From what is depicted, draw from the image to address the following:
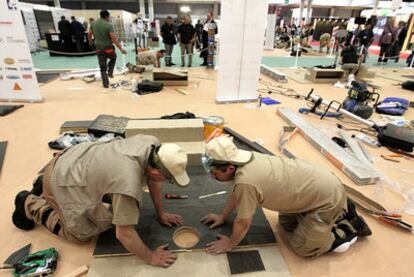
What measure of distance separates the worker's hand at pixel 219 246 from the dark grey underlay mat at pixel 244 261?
2.2 inches

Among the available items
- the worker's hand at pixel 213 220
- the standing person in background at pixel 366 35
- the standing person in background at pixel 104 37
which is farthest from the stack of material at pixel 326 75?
the worker's hand at pixel 213 220

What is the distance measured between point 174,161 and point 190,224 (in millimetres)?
825

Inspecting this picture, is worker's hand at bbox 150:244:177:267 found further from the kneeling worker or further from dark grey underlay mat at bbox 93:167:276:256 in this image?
the kneeling worker

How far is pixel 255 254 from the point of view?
1.74 meters

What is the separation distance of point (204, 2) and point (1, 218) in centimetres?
2369

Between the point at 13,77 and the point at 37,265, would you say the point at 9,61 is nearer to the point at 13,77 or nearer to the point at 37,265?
the point at 13,77

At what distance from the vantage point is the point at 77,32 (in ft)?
32.3

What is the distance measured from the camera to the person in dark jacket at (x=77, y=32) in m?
9.70

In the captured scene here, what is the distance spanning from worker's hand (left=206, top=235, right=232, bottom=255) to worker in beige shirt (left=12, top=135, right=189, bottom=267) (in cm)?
26

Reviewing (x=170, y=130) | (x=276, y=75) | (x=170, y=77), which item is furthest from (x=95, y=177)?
(x=276, y=75)

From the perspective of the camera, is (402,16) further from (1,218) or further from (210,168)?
(1,218)

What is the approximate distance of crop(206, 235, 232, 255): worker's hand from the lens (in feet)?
5.65

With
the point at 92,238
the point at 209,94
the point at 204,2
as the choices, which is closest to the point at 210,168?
the point at 92,238

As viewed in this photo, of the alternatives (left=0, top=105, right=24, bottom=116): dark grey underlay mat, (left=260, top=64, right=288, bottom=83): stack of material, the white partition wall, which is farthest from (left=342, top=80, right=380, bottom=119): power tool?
(left=0, top=105, right=24, bottom=116): dark grey underlay mat
